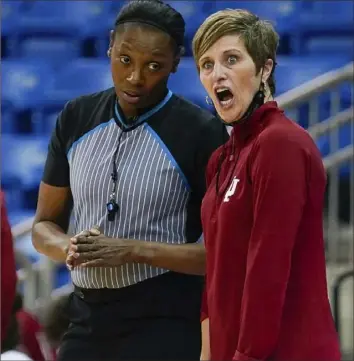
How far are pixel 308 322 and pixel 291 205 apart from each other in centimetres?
23

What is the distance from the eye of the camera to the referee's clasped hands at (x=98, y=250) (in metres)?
2.08

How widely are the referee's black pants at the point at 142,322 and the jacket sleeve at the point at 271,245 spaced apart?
41 cm

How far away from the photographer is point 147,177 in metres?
2.14

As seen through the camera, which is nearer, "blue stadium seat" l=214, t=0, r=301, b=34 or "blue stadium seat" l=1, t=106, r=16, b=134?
"blue stadium seat" l=214, t=0, r=301, b=34

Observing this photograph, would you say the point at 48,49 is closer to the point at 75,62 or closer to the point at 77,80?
the point at 75,62

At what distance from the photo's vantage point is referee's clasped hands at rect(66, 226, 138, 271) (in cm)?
208

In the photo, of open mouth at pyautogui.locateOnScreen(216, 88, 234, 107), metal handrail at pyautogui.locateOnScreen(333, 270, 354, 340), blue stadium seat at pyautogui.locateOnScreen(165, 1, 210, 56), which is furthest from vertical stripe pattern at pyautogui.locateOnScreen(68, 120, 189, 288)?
blue stadium seat at pyautogui.locateOnScreen(165, 1, 210, 56)

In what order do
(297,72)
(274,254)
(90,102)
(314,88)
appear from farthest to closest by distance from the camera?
(297,72) < (314,88) < (90,102) < (274,254)

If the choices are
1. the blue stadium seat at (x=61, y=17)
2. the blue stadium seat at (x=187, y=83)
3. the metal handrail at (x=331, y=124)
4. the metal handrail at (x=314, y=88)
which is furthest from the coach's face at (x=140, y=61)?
the blue stadium seat at (x=61, y=17)

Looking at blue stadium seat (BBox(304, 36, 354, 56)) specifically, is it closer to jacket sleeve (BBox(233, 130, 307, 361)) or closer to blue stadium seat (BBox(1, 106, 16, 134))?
blue stadium seat (BBox(1, 106, 16, 134))

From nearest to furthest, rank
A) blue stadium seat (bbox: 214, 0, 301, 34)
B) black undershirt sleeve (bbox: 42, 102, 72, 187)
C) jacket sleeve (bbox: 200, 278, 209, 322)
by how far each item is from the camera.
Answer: jacket sleeve (bbox: 200, 278, 209, 322) → black undershirt sleeve (bbox: 42, 102, 72, 187) → blue stadium seat (bbox: 214, 0, 301, 34)

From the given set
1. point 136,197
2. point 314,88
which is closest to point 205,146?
point 136,197

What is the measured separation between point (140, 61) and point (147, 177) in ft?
0.85

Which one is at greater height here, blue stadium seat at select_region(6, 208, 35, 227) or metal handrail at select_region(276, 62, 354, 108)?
metal handrail at select_region(276, 62, 354, 108)
